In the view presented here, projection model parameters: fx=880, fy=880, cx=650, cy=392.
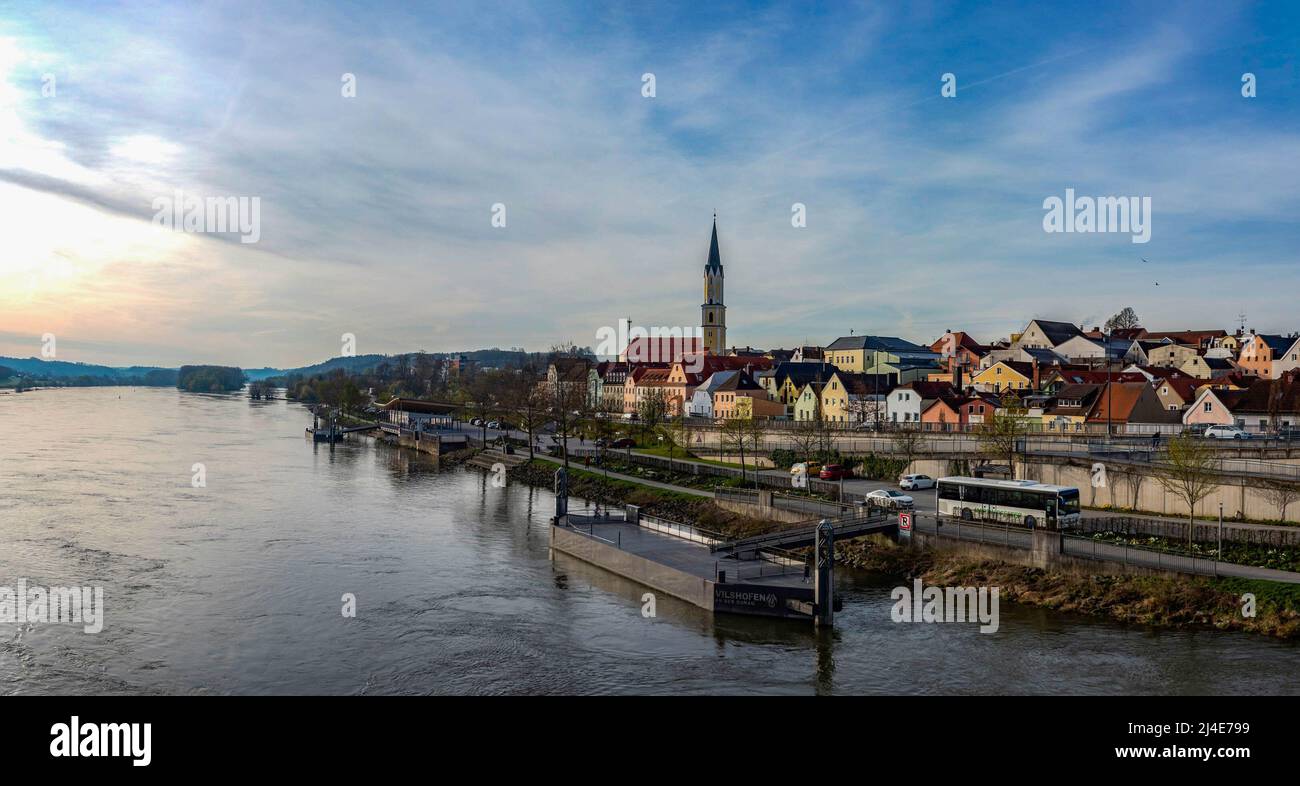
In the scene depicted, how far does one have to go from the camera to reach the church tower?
144m

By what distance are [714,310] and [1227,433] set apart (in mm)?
96581

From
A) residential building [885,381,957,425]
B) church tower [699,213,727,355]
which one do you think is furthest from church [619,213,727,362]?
residential building [885,381,957,425]

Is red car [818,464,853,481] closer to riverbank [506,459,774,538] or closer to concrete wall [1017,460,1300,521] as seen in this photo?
riverbank [506,459,774,538]

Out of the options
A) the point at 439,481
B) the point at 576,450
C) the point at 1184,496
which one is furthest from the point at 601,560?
the point at 576,450

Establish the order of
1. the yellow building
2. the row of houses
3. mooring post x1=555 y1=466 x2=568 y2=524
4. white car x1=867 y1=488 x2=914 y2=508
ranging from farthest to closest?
the yellow building < the row of houses < mooring post x1=555 y1=466 x2=568 y2=524 < white car x1=867 y1=488 x2=914 y2=508

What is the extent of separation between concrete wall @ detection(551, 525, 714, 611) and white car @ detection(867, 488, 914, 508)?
1225cm

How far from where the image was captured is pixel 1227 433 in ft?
167

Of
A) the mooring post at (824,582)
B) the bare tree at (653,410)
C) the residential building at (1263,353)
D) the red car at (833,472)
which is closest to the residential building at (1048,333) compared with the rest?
the residential building at (1263,353)

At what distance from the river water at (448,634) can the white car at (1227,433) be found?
1145 inches

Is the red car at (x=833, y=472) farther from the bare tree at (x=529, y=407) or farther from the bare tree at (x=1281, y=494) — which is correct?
the bare tree at (x=529, y=407)

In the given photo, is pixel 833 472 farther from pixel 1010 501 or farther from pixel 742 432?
Result: pixel 1010 501

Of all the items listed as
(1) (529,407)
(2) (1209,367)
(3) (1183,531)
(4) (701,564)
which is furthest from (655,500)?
(2) (1209,367)
